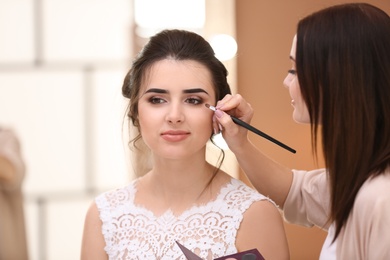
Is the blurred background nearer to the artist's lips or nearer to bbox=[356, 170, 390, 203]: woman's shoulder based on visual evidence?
the artist's lips

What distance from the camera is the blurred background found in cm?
274

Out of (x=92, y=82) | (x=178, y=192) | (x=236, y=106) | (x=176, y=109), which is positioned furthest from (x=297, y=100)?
(x=92, y=82)

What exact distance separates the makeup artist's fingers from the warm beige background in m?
1.15

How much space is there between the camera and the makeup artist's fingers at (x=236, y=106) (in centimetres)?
152

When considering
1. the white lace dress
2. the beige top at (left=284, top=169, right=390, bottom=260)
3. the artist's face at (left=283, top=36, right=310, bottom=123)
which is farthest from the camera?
the white lace dress

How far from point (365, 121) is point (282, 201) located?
570 millimetres

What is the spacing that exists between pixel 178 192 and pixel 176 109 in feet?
0.77

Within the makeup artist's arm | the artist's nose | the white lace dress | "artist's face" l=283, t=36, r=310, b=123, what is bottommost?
the white lace dress

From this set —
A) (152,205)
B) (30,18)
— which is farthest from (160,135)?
(30,18)

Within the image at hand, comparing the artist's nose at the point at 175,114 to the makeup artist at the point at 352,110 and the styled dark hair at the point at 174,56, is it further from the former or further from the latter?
the makeup artist at the point at 352,110

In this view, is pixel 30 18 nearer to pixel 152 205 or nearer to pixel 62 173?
pixel 62 173

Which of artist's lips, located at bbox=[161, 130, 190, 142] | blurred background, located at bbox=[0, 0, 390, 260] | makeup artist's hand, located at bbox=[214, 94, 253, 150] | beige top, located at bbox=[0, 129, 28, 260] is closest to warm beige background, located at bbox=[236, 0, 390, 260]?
blurred background, located at bbox=[0, 0, 390, 260]

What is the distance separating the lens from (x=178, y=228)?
153 centimetres

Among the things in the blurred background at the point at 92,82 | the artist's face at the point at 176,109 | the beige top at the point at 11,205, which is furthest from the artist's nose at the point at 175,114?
the blurred background at the point at 92,82
